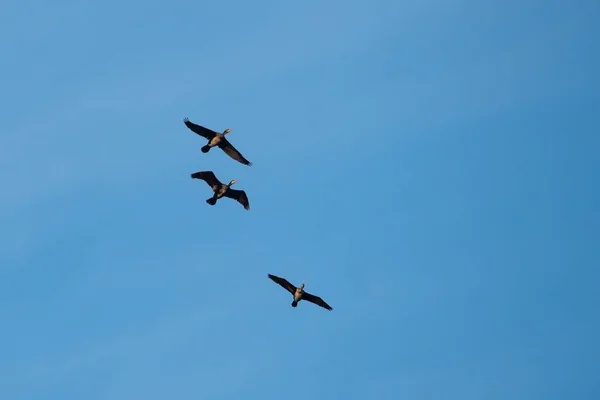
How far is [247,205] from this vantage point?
12012 cm

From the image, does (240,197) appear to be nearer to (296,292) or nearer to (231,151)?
(231,151)

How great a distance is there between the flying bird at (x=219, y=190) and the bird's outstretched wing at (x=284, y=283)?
14.4 ft

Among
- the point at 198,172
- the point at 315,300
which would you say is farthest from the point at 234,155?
the point at 315,300

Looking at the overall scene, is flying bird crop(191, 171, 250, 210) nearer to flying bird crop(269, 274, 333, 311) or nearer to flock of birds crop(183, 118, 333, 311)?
flock of birds crop(183, 118, 333, 311)

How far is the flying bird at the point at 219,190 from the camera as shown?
118812 mm

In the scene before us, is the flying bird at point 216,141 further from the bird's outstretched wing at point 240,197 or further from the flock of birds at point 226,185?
the bird's outstretched wing at point 240,197

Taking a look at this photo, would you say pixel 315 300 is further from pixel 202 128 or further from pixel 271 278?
pixel 202 128

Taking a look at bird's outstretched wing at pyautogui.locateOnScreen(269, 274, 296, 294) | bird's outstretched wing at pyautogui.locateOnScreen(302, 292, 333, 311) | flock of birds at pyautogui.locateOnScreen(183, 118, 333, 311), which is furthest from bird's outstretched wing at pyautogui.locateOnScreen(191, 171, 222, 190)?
bird's outstretched wing at pyautogui.locateOnScreen(302, 292, 333, 311)

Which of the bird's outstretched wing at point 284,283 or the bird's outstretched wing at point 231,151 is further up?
the bird's outstretched wing at point 231,151

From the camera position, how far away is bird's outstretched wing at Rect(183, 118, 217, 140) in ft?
384

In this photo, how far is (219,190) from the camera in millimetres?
119375

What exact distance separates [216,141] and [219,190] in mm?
3179

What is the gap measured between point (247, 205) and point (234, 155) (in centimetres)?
338

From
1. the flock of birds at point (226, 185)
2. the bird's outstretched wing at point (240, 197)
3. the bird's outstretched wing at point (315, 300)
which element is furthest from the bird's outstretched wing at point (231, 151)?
Answer: the bird's outstretched wing at point (315, 300)
